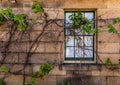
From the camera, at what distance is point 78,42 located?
938cm

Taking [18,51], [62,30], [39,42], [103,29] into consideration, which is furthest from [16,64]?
[103,29]

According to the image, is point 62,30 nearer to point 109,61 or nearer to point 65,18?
point 65,18

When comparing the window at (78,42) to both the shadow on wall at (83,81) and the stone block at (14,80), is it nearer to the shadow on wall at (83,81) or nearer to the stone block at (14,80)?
the shadow on wall at (83,81)

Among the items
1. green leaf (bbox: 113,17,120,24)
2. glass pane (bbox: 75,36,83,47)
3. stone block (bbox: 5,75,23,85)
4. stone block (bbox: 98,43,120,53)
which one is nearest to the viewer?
green leaf (bbox: 113,17,120,24)

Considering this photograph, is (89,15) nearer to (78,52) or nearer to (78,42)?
(78,42)

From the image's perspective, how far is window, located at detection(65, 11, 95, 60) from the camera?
30.8ft

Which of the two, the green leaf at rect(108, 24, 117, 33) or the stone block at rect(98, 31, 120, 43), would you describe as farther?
the stone block at rect(98, 31, 120, 43)

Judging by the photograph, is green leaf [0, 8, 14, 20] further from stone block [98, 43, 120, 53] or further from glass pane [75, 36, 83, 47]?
stone block [98, 43, 120, 53]

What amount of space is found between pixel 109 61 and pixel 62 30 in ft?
6.06

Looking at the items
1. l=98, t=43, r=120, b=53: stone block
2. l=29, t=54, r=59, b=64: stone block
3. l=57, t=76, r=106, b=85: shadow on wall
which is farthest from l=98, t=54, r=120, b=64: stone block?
l=29, t=54, r=59, b=64: stone block

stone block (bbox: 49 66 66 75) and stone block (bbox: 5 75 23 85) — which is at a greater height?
stone block (bbox: 49 66 66 75)

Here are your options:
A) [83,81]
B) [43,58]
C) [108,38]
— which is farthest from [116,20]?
[43,58]

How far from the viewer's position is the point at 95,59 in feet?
30.5

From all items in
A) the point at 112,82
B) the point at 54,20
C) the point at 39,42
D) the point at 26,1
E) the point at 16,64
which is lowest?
the point at 112,82
